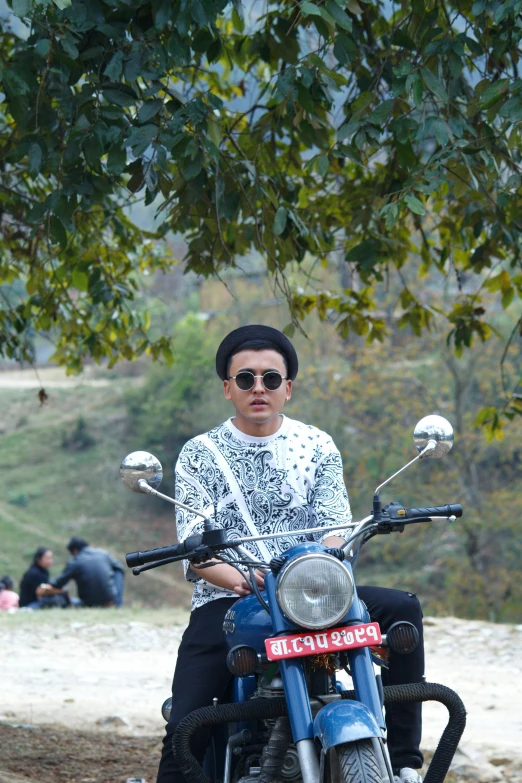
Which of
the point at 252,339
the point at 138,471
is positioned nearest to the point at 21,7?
the point at 252,339

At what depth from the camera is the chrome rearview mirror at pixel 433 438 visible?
306 centimetres

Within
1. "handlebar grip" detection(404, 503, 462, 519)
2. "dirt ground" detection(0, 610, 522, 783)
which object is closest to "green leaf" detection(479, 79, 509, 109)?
"handlebar grip" detection(404, 503, 462, 519)

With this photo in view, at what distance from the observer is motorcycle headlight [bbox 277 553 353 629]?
2.73 m

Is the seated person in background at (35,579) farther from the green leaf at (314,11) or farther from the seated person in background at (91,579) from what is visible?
the green leaf at (314,11)

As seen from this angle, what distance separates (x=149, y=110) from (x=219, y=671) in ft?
7.18

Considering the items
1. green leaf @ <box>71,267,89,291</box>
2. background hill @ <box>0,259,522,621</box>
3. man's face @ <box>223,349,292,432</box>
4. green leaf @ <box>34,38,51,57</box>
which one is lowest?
man's face @ <box>223,349,292,432</box>

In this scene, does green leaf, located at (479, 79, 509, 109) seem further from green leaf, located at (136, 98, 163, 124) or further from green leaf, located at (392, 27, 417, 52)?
green leaf, located at (136, 98, 163, 124)

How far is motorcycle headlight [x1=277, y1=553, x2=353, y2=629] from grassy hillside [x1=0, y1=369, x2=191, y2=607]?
31213 millimetres

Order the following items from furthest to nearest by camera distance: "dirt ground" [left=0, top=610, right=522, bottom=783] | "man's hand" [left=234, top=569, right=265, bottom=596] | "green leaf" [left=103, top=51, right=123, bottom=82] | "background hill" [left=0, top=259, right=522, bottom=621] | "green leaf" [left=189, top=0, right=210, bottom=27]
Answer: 1. "background hill" [left=0, top=259, right=522, bottom=621]
2. "dirt ground" [left=0, top=610, right=522, bottom=783]
3. "green leaf" [left=103, top=51, right=123, bottom=82]
4. "green leaf" [left=189, top=0, right=210, bottom=27]
5. "man's hand" [left=234, top=569, right=265, bottom=596]

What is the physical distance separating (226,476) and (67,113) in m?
1.88

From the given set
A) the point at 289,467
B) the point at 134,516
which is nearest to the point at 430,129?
the point at 289,467

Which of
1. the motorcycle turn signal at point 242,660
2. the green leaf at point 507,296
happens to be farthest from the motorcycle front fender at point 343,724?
the green leaf at point 507,296

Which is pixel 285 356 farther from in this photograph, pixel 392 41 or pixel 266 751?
pixel 392 41

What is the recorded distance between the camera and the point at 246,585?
3.17m
